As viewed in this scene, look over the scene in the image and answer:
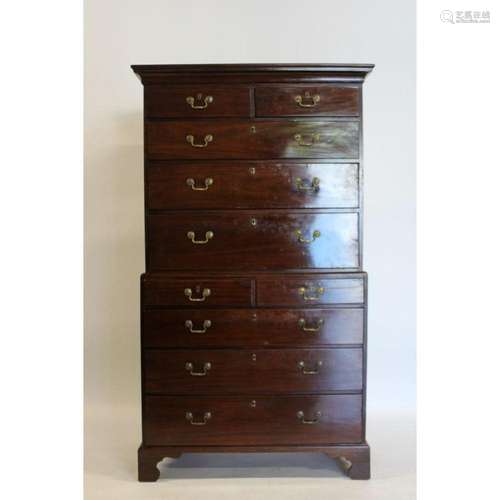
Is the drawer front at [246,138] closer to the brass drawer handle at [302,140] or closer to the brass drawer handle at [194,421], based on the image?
the brass drawer handle at [302,140]

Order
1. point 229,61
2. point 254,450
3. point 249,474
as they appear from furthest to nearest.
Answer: point 229,61 → point 249,474 → point 254,450

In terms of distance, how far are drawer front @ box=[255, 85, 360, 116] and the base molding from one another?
5.08ft

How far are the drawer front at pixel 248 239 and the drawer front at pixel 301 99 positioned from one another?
1.55 feet

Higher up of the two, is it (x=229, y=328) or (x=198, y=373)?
(x=229, y=328)

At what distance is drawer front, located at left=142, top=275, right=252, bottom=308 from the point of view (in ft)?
10.4

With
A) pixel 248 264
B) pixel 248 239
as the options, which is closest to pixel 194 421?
pixel 248 264

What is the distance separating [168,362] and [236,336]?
0.34 m

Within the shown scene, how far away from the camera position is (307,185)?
3193 mm

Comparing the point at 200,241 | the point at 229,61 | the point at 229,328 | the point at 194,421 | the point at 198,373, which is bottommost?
the point at 194,421

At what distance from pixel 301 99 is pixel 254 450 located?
1634mm

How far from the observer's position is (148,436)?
3.19m

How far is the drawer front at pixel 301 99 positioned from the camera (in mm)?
3178

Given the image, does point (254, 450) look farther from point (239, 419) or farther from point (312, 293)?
point (312, 293)

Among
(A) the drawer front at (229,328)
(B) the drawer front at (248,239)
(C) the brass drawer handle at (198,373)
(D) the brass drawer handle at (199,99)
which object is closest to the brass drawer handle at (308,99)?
(D) the brass drawer handle at (199,99)
